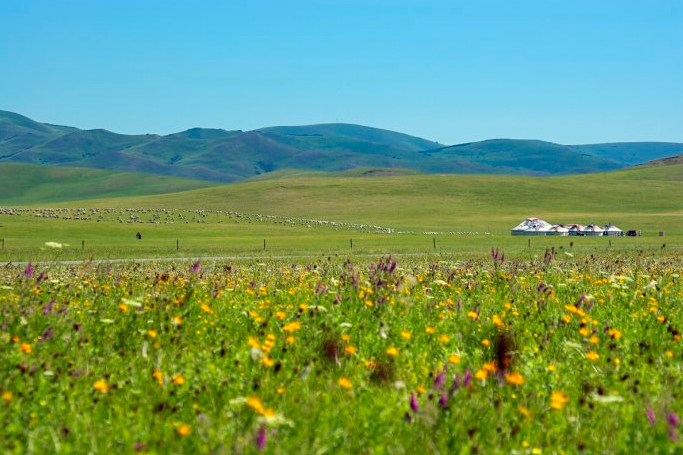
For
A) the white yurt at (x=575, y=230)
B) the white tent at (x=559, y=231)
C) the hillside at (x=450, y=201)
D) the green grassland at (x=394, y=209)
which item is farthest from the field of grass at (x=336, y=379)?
the hillside at (x=450, y=201)

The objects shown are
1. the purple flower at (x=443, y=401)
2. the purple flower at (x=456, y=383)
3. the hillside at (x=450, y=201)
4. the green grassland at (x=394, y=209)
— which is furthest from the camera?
the hillside at (x=450, y=201)

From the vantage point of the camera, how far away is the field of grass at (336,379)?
550 centimetres

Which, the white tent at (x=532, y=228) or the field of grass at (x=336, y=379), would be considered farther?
the white tent at (x=532, y=228)

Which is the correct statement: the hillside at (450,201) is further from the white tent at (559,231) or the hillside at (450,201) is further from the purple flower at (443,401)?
the purple flower at (443,401)

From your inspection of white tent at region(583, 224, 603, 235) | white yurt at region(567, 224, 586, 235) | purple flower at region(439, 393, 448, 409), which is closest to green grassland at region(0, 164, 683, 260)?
white tent at region(583, 224, 603, 235)

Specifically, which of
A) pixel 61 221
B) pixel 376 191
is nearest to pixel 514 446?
pixel 61 221

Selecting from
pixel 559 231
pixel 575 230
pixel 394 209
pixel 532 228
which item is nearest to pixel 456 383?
pixel 532 228

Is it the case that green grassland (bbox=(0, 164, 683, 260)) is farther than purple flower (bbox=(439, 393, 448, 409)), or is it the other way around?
green grassland (bbox=(0, 164, 683, 260))

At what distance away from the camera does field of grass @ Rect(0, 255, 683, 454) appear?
5.50m

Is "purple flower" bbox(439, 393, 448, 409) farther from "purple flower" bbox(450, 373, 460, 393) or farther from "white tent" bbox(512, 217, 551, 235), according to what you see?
"white tent" bbox(512, 217, 551, 235)

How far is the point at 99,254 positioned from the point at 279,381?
3844 cm

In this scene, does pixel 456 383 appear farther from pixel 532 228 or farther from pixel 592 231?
pixel 592 231

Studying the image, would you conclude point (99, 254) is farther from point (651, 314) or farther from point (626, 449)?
point (626, 449)

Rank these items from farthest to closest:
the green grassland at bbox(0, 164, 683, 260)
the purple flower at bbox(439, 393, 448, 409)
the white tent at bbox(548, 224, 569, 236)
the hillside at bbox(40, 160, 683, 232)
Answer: the hillside at bbox(40, 160, 683, 232)
the white tent at bbox(548, 224, 569, 236)
the green grassland at bbox(0, 164, 683, 260)
the purple flower at bbox(439, 393, 448, 409)
